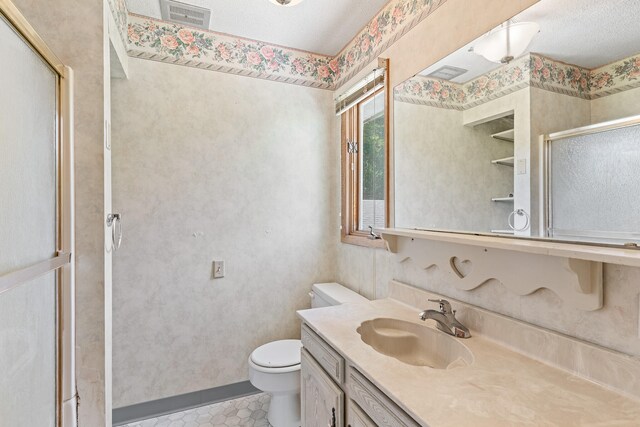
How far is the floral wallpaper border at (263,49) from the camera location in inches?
69.3

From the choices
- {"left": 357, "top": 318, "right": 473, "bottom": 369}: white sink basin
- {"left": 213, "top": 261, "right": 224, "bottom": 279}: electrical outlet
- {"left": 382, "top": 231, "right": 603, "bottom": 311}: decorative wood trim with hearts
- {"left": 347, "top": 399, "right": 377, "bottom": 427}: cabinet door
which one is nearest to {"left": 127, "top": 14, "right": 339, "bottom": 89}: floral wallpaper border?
{"left": 213, "top": 261, "right": 224, "bottom": 279}: electrical outlet

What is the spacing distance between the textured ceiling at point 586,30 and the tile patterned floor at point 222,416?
2.26 m

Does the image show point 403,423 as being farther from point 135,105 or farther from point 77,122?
point 135,105

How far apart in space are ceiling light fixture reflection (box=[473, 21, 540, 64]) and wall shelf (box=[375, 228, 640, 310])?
2.11ft

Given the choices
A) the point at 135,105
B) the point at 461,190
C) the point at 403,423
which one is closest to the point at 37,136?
the point at 135,105

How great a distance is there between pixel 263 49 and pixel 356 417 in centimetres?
222

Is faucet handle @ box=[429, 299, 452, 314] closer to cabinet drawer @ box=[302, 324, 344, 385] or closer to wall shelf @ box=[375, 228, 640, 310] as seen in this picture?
wall shelf @ box=[375, 228, 640, 310]

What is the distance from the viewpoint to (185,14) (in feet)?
6.27

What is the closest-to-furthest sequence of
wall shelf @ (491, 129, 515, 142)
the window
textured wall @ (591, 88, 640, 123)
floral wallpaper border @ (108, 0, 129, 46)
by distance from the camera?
textured wall @ (591, 88, 640, 123) < wall shelf @ (491, 129, 515, 142) < floral wallpaper border @ (108, 0, 129, 46) < the window

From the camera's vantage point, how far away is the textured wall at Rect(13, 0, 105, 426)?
125 cm

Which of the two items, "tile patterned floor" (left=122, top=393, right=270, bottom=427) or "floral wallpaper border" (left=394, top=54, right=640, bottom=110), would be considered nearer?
"floral wallpaper border" (left=394, top=54, right=640, bottom=110)

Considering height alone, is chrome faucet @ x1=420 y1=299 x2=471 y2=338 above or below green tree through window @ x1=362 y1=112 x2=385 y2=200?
below

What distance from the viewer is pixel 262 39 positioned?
2.19 metres

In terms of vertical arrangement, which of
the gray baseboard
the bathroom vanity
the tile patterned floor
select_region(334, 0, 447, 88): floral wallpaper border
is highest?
select_region(334, 0, 447, 88): floral wallpaper border
